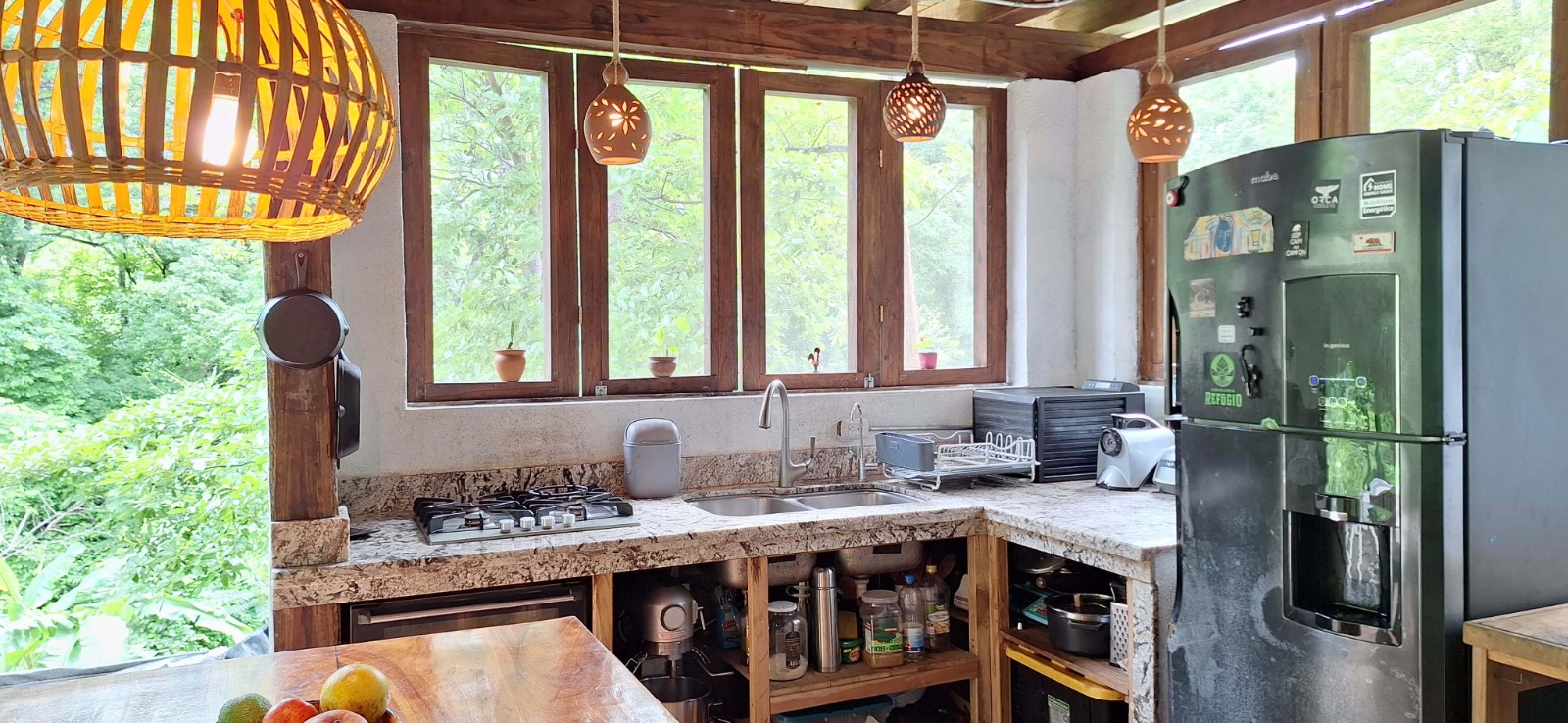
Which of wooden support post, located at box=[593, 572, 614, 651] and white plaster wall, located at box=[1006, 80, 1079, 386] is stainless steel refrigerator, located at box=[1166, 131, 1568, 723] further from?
white plaster wall, located at box=[1006, 80, 1079, 386]

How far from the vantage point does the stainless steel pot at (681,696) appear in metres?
2.76

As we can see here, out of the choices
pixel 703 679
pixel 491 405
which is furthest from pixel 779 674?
pixel 491 405

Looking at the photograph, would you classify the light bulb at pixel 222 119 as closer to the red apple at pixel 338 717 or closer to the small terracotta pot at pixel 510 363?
the red apple at pixel 338 717

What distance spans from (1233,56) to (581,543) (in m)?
2.66

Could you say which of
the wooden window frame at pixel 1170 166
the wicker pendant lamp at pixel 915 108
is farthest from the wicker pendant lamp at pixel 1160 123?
the wooden window frame at pixel 1170 166

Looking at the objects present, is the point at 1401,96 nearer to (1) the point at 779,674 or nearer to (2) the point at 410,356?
(1) the point at 779,674

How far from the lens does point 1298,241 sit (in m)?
2.07

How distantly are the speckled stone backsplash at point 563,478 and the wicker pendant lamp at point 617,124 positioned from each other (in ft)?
3.98

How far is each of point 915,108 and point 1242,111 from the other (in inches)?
63.0

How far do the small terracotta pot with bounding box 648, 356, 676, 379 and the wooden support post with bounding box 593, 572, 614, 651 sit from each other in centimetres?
95

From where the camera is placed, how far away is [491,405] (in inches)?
124

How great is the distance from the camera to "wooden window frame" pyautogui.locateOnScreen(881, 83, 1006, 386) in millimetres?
3930

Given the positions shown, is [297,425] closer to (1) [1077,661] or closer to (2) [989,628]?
(2) [989,628]

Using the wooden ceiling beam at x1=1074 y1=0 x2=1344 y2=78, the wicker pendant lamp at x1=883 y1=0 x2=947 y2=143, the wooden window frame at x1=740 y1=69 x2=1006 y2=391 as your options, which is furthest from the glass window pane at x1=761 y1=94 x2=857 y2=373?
the wicker pendant lamp at x1=883 y1=0 x2=947 y2=143
